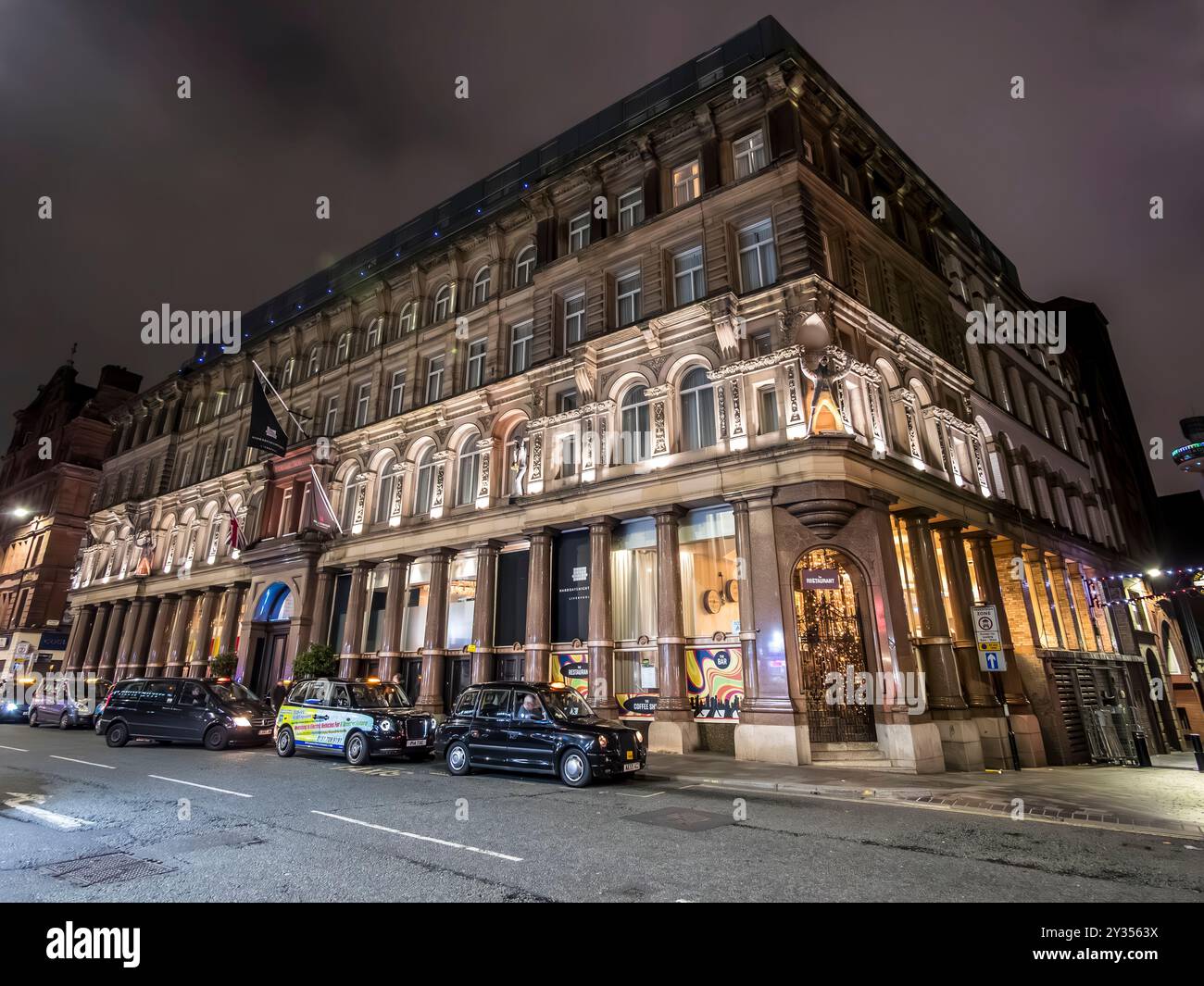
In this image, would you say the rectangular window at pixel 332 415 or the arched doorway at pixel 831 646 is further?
the rectangular window at pixel 332 415

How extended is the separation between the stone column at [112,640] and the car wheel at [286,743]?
28.3m

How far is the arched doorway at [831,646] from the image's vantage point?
612 inches

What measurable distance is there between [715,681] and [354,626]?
51.4 feet

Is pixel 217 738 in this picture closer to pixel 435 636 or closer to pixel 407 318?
pixel 435 636

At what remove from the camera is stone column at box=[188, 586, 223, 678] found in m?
31.1

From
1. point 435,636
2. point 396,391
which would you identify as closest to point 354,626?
point 435,636

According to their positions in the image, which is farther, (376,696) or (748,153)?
(748,153)

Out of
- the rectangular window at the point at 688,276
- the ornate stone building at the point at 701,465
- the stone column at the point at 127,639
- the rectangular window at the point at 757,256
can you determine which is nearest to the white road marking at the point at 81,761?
the ornate stone building at the point at 701,465

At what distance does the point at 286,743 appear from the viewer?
16.0m

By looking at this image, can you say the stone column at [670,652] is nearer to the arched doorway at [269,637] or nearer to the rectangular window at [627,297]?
the rectangular window at [627,297]

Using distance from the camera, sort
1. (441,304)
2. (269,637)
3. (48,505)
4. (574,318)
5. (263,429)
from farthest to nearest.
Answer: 1. (48,505)
2. (269,637)
3. (441,304)
4. (263,429)
5. (574,318)

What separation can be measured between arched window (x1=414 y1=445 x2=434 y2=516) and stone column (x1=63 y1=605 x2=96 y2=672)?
2863 centimetres

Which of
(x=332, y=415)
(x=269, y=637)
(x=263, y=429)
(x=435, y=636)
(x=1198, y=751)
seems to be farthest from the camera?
(x=332, y=415)
